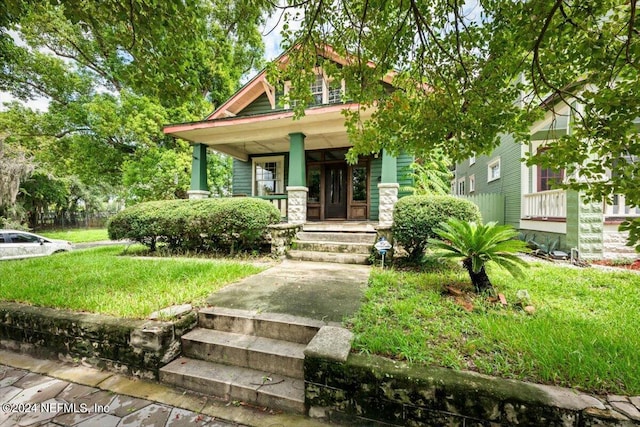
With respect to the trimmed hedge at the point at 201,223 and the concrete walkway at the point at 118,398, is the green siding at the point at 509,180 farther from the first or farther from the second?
the concrete walkway at the point at 118,398

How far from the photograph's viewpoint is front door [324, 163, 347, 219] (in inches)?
364

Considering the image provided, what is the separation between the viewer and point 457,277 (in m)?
3.79

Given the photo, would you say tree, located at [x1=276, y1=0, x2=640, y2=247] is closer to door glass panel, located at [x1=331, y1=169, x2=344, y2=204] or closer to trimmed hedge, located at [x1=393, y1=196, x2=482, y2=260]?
trimmed hedge, located at [x1=393, y1=196, x2=482, y2=260]

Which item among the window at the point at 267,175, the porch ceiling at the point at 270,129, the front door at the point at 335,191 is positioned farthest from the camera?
the window at the point at 267,175

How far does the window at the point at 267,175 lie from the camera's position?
9688 millimetres

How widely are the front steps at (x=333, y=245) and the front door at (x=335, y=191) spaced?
124 inches

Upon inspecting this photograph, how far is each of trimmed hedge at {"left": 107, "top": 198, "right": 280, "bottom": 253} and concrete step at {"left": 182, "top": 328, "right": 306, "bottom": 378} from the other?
122 inches

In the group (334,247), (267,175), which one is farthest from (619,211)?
(267,175)

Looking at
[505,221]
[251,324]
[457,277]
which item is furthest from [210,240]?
[505,221]

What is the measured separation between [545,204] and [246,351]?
26.3ft

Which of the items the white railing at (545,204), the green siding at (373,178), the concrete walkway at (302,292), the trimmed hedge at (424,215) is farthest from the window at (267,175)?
the white railing at (545,204)

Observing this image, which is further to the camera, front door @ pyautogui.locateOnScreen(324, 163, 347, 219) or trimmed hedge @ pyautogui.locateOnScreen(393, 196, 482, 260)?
front door @ pyautogui.locateOnScreen(324, 163, 347, 219)

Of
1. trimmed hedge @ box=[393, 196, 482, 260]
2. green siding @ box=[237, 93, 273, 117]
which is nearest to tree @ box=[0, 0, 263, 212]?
green siding @ box=[237, 93, 273, 117]

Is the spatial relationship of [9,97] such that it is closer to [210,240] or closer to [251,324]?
[210,240]
